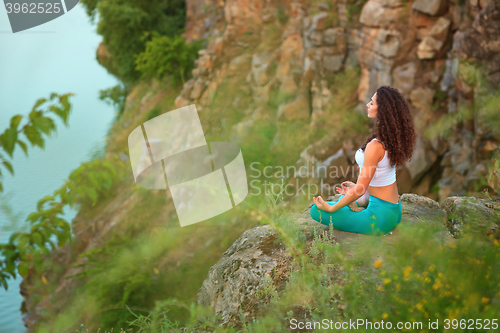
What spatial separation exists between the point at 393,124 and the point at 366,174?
0.39 metres

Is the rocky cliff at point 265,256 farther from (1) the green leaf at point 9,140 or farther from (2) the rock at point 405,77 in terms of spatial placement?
(2) the rock at point 405,77

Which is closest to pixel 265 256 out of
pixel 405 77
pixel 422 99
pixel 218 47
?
pixel 422 99

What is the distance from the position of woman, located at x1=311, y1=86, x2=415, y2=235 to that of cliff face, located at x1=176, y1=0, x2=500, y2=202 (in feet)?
10.6

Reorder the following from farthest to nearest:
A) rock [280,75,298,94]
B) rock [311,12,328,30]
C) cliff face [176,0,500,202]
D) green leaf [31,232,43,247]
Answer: rock [280,75,298,94] < rock [311,12,328,30] < cliff face [176,0,500,202] < green leaf [31,232,43,247]

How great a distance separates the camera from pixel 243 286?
213cm

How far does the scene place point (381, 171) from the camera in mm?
2369

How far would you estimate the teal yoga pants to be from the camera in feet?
7.66

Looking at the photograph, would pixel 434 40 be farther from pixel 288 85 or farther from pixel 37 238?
pixel 37 238

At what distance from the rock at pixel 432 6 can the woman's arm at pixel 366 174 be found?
16.4ft

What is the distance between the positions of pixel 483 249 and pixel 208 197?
6815 millimetres

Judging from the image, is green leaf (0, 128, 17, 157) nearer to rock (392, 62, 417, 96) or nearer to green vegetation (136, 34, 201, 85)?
rock (392, 62, 417, 96)

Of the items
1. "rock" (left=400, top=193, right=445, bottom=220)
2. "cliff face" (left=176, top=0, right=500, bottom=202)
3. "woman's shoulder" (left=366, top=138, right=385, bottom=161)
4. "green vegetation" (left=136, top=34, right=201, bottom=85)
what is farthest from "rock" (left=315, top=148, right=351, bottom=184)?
"green vegetation" (left=136, top=34, right=201, bottom=85)

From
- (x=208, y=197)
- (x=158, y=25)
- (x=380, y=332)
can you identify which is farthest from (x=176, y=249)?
(x=158, y=25)

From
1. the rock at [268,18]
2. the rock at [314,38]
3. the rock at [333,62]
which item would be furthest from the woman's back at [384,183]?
the rock at [268,18]
